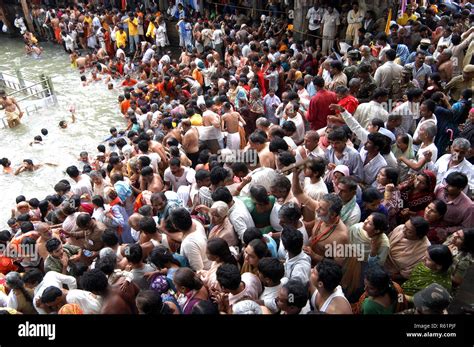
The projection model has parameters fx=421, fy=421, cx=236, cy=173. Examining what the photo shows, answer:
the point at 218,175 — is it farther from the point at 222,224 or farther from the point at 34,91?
the point at 34,91

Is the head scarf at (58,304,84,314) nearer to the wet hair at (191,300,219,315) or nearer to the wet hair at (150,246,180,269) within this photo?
the wet hair at (150,246,180,269)

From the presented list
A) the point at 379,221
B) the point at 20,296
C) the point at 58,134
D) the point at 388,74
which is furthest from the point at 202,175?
the point at 58,134

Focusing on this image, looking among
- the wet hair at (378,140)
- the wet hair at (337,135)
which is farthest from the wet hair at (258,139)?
the wet hair at (378,140)

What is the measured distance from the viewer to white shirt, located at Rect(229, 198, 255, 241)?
4.16m

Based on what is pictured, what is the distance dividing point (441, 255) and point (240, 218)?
1816mm

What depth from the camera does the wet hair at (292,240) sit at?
346 cm

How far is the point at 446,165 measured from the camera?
473cm

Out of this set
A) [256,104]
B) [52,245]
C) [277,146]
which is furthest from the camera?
[256,104]

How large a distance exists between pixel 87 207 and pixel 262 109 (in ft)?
12.4

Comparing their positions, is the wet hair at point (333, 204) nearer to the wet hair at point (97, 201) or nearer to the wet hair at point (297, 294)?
the wet hair at point (297, 294)

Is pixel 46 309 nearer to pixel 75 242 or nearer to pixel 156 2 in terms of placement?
pixel 75 242

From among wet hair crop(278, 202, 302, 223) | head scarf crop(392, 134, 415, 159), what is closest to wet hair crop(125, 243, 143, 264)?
wet hair crop(278, 202, 302, 223)

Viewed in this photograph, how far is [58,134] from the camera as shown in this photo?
11.6 m

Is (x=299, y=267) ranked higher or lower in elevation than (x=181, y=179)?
higher
